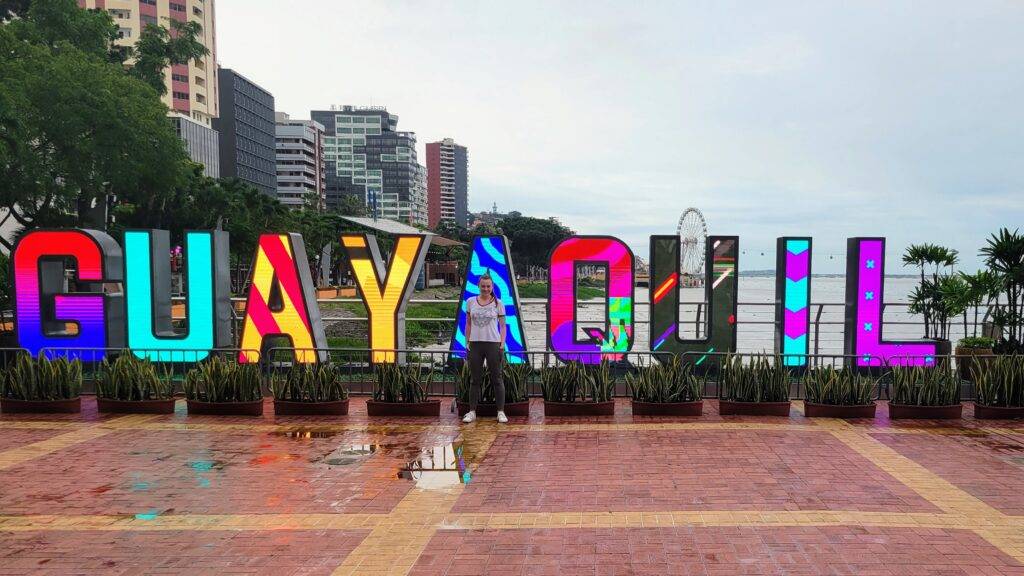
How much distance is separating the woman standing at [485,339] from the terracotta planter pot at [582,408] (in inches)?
34.0

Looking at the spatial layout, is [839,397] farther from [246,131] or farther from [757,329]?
[246,131]

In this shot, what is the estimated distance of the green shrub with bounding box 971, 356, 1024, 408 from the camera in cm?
1039

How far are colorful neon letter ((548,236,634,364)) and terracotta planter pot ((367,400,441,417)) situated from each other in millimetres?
3613

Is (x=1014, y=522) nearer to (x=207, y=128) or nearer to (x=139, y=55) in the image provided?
(x=139, y=55)

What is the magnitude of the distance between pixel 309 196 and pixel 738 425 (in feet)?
429

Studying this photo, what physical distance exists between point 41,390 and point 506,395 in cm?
755

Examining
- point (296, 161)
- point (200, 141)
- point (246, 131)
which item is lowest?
point (200, 141)

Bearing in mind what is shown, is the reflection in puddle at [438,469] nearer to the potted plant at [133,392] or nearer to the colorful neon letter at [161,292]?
the potted plant at [133,392]

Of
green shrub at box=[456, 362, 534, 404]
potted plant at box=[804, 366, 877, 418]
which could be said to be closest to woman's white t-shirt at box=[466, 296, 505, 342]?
green shrub at box=[456, 362, 534, 404]

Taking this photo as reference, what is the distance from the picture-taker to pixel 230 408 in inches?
430

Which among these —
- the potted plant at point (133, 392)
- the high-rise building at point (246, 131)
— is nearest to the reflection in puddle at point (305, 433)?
the potted plant at point (133, 392)

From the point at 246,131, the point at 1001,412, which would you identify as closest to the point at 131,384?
the point at 1001,412

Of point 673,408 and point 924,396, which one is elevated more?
point 924,396

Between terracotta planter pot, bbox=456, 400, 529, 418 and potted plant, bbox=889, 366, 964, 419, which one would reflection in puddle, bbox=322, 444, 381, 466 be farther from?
potted plant, bbox=889, 366, 964, 419
